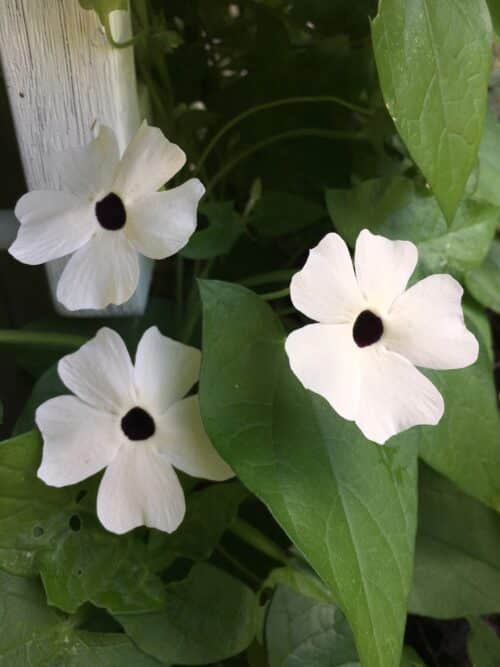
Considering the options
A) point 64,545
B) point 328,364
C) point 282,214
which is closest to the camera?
point 328,364

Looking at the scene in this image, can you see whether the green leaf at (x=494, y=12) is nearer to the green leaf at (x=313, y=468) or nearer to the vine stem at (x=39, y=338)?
the green leaf at (x=313, y=468)

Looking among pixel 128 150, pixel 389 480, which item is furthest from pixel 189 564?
pixel 128 150

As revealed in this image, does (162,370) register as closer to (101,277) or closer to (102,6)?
(101,277)

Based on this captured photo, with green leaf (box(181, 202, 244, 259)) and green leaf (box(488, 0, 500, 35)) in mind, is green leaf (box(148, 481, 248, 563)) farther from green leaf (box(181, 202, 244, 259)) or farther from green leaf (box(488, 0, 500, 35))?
green leaf (box(488, 0, 500, 35))

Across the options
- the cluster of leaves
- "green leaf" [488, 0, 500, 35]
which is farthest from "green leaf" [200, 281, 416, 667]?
"green leaf" [488, 0, 500, 35]

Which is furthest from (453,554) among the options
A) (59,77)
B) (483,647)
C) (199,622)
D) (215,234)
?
(59,77)

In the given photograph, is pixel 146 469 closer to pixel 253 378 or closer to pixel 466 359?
Result: pixel 253 378
